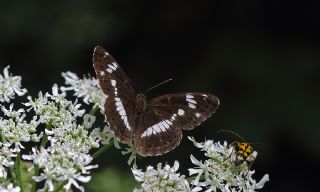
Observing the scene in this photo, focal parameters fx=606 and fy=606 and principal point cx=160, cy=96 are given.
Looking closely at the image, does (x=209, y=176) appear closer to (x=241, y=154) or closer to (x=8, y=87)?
(x=241, y=154)

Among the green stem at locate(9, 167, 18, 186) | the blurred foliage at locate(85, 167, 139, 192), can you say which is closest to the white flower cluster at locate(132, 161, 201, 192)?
the green stem at locate(9, 167, 18, 186)

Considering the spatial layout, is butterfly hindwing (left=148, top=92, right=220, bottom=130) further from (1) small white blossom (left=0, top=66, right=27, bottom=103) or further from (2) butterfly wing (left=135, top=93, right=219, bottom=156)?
(1) small white blossom (left=0, top=66, right=27, bottom=103)

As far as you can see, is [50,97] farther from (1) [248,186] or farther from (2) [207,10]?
(2) [207,10]

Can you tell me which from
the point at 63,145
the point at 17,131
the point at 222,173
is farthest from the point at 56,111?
the point at 222,173

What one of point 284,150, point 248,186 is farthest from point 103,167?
point 248,186

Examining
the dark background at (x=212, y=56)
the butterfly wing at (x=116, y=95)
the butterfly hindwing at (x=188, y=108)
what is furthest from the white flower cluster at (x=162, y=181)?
the dark background at (x=212, y=56)
